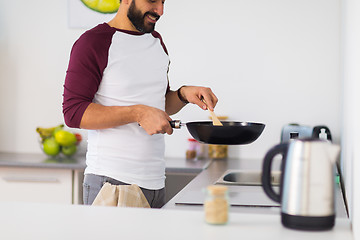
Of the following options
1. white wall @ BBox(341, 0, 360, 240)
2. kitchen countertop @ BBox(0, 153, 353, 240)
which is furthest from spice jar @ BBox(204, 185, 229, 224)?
white wall @ BBox(341, 0, 360, 240)

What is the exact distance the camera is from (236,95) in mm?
3002

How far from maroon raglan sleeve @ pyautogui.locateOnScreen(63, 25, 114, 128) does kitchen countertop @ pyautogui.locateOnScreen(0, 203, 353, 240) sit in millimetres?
497

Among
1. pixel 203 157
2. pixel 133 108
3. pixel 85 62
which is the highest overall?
pixel 85 62

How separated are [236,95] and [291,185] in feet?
6.32

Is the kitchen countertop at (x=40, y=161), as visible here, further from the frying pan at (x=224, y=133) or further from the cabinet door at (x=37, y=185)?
the frying pan at (x=224, y=133)

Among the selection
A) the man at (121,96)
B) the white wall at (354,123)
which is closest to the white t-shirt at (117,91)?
the man at (121,96)

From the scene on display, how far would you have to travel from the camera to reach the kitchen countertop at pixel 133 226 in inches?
42.1

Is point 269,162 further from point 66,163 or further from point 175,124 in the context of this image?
point 66,163

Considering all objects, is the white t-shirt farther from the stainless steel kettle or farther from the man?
the stainless steel kettle

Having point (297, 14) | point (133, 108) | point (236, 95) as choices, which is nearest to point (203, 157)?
point (236, 95)

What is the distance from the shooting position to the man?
5.70ft

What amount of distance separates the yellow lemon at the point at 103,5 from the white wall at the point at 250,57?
17 centimetres

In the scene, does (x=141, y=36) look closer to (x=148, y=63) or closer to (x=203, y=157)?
(x=148, y=63)

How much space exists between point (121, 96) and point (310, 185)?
2.91ft
